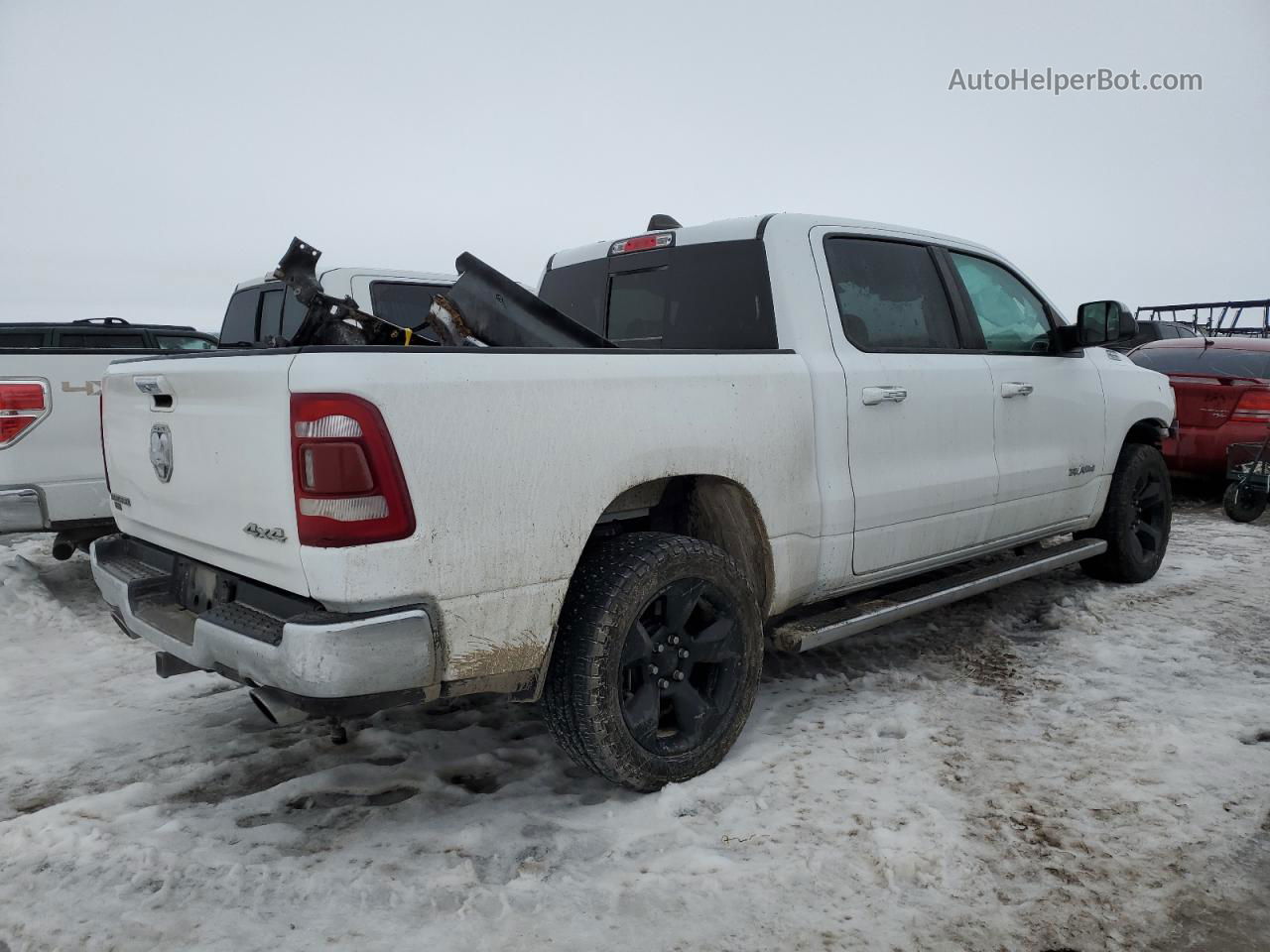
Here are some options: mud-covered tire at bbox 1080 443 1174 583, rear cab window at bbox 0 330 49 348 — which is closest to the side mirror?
mud-covered tire at bbox 1080 443 1174 583

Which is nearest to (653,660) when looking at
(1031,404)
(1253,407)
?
(1031,404)

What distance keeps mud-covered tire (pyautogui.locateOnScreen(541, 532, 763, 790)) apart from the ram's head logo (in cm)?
130

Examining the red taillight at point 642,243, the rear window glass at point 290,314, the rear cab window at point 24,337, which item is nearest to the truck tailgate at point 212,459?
the red taillight at point 642,243

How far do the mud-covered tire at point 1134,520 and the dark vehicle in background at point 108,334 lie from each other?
299 inches

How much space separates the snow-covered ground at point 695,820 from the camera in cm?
232

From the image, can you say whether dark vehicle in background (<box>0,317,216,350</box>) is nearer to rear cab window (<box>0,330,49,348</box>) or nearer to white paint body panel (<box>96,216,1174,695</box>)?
rear cab window (<box>0,330,49,348</box>)

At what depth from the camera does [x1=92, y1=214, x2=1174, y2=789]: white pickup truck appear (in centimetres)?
230

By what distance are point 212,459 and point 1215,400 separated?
26.8 feet

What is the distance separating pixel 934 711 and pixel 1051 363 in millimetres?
1988

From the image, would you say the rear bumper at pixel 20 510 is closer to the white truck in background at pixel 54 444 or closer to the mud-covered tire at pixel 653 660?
the white truck in background at pixel 54 444

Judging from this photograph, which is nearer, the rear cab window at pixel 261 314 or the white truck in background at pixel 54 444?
the white truck in background at pixel 54 444

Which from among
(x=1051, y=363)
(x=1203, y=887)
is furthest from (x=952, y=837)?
(x=1051, y=363)

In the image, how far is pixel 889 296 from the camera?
3902 mm

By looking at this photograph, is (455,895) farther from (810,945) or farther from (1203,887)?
(1203,887)
